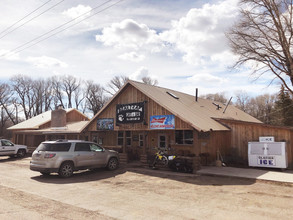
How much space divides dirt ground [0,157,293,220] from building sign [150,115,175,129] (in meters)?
3.59

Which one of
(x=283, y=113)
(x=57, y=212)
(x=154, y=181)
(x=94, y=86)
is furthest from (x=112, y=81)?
(x=57, y=212)

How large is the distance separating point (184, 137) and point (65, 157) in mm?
9081

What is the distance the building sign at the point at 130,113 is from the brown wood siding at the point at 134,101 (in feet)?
0.96

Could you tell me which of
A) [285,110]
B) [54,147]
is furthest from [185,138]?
[285,110]

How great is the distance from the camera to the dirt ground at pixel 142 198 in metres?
6.49

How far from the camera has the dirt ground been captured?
649 centimetres

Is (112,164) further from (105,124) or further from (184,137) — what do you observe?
(184,137)

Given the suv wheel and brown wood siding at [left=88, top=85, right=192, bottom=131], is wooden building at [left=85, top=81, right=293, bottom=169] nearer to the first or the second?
brown wood siding at [left=88, top=85, right=192, bottom=131]

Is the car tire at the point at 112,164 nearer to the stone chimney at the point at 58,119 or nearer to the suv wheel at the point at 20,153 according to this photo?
the suv wheel at the point at 20,153

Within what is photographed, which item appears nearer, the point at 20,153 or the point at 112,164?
the point at 112,164

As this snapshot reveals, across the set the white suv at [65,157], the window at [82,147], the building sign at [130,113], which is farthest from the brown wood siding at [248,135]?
the window at [82,147]

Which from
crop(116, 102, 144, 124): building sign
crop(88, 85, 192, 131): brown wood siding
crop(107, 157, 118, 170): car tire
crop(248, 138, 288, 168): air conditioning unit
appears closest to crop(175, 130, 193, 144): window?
crop(88, 85, 192, 131): brown wood siding

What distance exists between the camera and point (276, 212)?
21.8 feet

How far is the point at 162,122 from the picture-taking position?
49.8 feet
